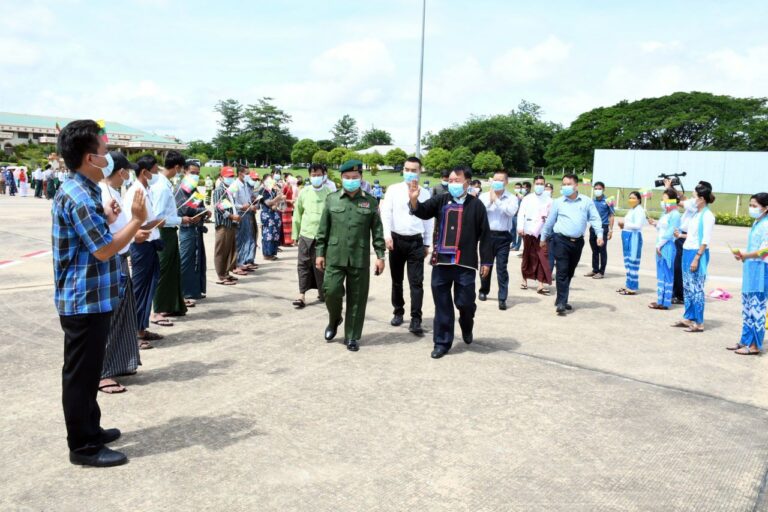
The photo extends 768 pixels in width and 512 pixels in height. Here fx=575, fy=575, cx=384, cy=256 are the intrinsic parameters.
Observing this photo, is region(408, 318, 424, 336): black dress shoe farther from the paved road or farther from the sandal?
the sandal

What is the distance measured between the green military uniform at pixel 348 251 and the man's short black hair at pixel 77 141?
2938 mm

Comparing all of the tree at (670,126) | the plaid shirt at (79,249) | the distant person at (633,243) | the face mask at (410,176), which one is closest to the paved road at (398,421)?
the plaid shirt at (79,249)

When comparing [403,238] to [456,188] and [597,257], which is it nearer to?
[456,188]

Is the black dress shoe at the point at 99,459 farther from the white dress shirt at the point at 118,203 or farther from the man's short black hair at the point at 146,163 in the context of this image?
the man's short black hair at the point at 146,163

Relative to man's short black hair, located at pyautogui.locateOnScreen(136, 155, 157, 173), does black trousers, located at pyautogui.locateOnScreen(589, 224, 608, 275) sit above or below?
below

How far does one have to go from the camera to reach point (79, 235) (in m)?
3.31

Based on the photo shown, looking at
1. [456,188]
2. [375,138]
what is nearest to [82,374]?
[456,188]

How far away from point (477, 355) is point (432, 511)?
2886mm

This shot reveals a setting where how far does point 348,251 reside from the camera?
6035mm

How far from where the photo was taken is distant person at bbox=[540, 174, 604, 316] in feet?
25.7

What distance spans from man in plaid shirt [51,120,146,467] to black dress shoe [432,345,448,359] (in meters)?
3.07

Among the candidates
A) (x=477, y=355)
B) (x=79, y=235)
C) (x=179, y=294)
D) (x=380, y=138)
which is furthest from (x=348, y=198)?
(x=380, y=138)

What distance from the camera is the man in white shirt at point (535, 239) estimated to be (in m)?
9.27

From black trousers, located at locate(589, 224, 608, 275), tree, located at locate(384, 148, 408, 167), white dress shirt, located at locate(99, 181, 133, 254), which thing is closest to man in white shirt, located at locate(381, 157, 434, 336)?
white dress shirt, located at locate(99, 181, 133, 254)
